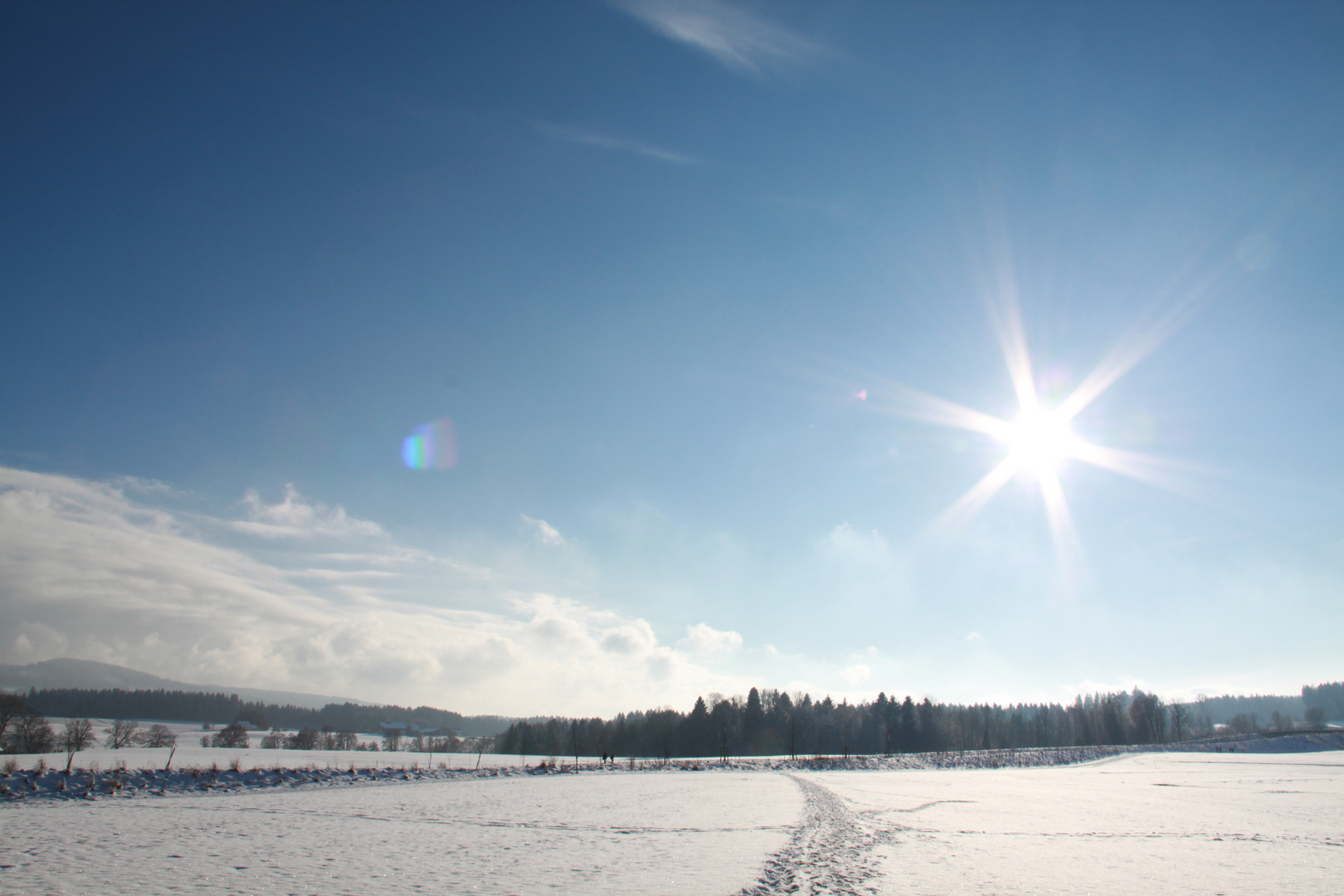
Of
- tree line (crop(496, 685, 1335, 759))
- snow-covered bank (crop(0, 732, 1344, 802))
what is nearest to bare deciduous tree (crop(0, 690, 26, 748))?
snow-covered bank (crop(0, 732, 1344, 802))

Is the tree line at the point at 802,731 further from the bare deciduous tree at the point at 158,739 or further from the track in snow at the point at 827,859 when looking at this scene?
the track in snow at the point at 827,859

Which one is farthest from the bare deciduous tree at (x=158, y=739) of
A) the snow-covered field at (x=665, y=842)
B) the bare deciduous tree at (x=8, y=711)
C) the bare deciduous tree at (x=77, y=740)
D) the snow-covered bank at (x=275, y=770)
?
the snow-covered field at (x=665, y=842)

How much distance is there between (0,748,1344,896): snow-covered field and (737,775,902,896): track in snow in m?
0.09

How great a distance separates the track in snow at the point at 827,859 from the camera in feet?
37.2

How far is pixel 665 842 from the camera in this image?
16391 millimetres

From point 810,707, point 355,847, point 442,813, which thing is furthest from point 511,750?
point 355,847

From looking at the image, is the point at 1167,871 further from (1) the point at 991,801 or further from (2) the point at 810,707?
(2) the point at 810,707

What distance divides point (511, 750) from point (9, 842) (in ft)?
406

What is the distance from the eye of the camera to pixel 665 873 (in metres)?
12.4

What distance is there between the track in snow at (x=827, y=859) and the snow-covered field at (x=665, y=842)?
9 centimetres

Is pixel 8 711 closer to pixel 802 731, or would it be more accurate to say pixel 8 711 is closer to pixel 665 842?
pixel 665 842

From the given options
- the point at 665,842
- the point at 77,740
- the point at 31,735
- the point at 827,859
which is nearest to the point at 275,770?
the point at 665,842

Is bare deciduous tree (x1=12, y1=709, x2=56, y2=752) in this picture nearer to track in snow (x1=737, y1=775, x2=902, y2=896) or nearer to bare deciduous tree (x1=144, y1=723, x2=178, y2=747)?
bare deciduous tree (x1=144, y1=723, x2=178, y2=747)

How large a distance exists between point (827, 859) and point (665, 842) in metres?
4.49
